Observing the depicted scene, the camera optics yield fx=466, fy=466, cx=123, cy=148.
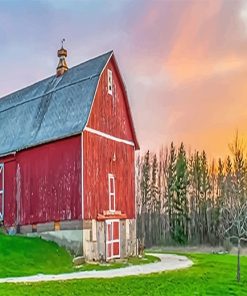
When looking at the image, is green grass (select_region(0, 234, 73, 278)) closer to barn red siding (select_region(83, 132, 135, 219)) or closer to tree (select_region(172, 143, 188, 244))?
barn red siding (select_region(83, 132, 135, 219))

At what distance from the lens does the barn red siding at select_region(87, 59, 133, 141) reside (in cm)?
2186

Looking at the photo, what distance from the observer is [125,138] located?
24.4 meters

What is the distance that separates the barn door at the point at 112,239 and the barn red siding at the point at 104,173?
84 centimetres

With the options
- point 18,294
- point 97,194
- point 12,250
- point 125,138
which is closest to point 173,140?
point 125,138

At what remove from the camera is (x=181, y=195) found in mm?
49250

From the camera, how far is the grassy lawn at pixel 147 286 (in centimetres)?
1209

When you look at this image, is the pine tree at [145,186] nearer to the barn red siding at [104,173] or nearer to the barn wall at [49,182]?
the barn red siding at [104,173]

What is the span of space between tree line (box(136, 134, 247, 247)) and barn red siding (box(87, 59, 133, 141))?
2359 centimetres

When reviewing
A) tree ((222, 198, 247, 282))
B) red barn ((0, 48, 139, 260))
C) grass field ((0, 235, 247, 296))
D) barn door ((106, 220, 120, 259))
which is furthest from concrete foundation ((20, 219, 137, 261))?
tree ((222, 198, 247, 282))

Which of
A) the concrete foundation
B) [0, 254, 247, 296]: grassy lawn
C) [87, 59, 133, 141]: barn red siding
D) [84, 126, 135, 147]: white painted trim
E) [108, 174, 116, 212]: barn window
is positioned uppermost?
[87, 59, 133, 141]: barn red siding

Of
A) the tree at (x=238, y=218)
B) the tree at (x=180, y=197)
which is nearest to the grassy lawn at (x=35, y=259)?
the tree at (x=238, y=218)

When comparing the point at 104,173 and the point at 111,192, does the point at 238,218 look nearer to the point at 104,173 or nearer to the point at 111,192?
the point at 104,173

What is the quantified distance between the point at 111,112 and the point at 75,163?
12.2 feet

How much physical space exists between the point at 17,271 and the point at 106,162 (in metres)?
7.80
